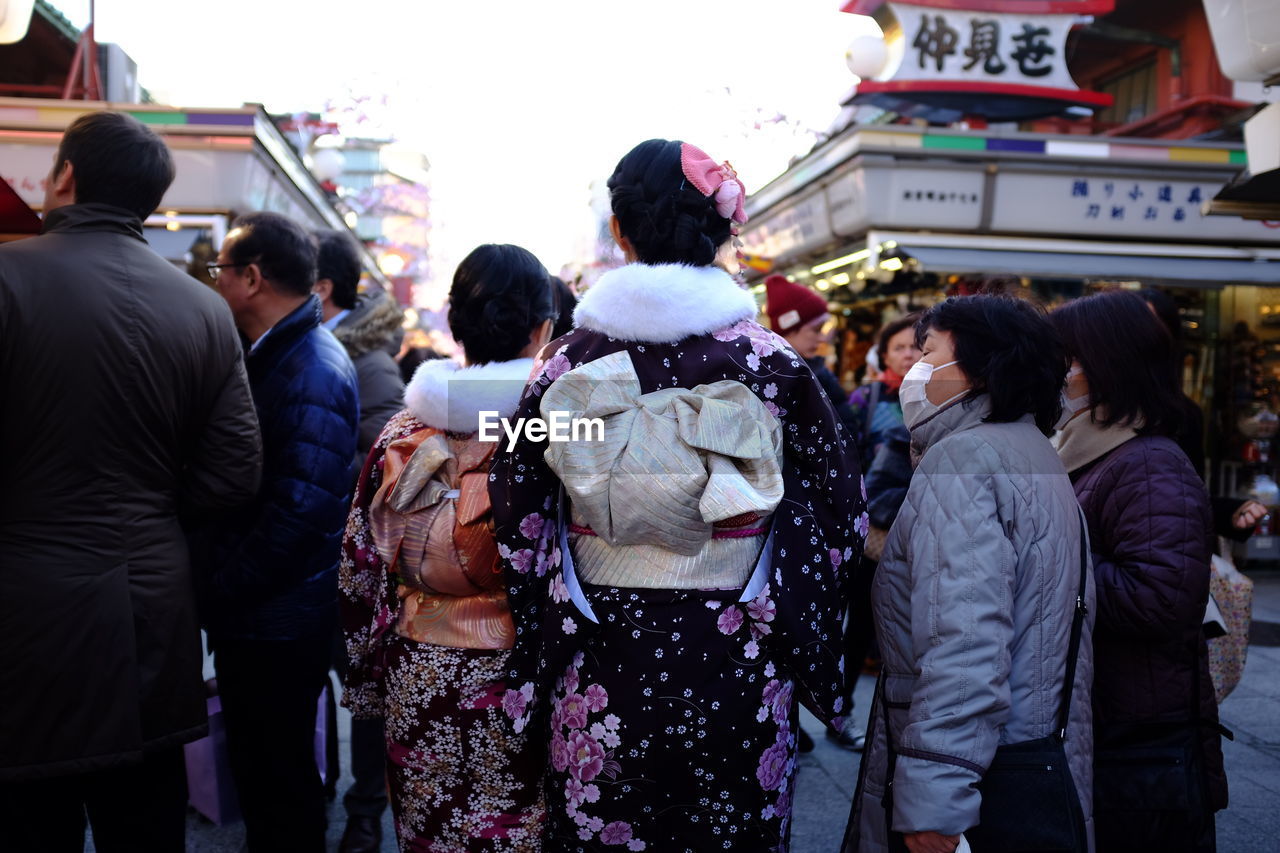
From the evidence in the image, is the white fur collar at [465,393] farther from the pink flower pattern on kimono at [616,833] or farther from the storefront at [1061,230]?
the storefront at [1061,230]

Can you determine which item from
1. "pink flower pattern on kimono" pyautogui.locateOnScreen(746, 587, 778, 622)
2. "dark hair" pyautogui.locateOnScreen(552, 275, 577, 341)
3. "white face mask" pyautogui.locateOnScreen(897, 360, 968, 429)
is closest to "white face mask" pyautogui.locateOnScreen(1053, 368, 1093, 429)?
"white face mask" pyautogui.locateOnScreen(897, 360, 968, 429)

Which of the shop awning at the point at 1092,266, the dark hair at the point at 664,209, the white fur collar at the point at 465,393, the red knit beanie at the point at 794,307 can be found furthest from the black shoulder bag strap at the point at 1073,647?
the shop awning at the point at 1092,266

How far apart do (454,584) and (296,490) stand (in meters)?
0.60

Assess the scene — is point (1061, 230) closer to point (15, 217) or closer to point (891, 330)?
point (891, 330)

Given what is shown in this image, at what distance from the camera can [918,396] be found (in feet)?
6.61

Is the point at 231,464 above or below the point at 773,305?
below

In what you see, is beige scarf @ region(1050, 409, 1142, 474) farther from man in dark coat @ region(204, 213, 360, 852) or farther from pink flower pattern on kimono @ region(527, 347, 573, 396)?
man in dark coat @ region(204, 213, 360, 852)

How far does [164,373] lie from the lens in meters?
2.13

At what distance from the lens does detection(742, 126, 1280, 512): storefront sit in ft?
25.1

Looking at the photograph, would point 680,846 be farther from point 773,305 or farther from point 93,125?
point 773,305

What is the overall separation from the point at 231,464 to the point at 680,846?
4.49 ft

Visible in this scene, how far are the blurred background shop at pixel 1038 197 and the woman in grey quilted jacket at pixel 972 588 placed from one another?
5338mm

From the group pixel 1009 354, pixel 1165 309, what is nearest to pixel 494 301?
pixel 1009 354

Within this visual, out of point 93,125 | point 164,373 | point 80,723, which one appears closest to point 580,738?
point 80,723
